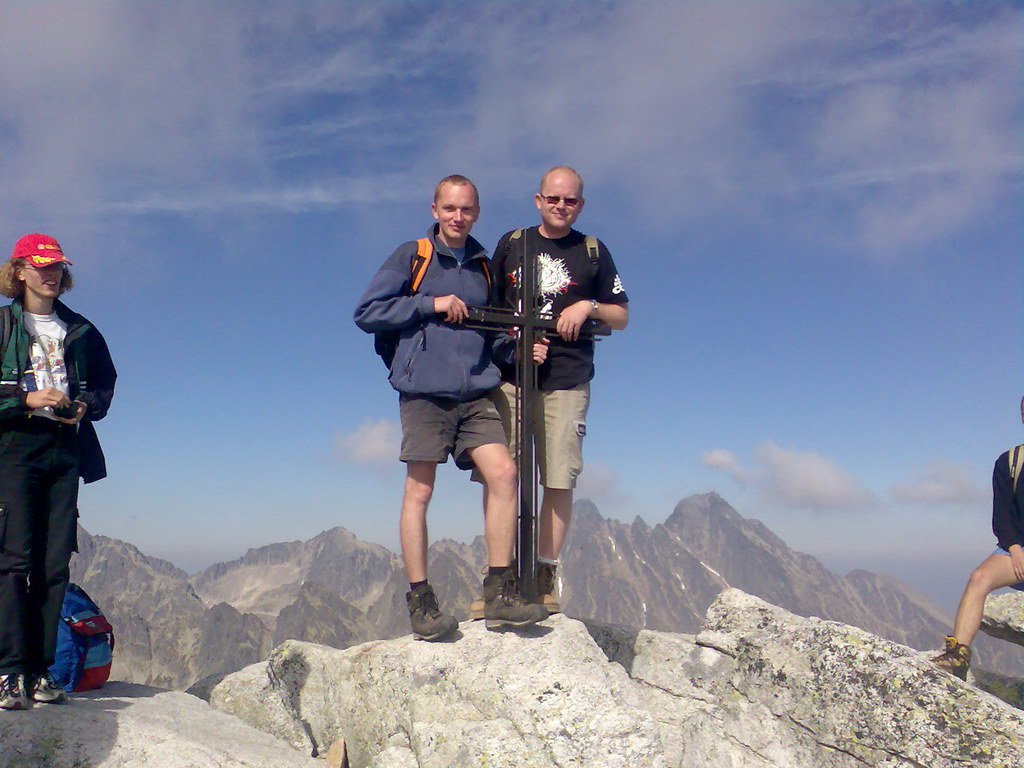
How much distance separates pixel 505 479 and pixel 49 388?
473cm

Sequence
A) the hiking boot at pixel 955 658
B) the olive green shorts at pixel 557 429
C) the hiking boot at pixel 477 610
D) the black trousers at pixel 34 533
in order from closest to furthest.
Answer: the black trousers at pixel 34 533 < the hiking boot at pixel 477 610 < the olive green shorts at pixel 557 429 < the hiking boot at pixel 955 658

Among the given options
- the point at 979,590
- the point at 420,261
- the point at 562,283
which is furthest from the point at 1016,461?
the point at 420,261

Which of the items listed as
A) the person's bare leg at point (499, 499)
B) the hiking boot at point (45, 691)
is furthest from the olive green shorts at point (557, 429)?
the hiking boot at point (45, 691)

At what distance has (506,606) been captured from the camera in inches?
287

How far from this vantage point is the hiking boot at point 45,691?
7211 mm

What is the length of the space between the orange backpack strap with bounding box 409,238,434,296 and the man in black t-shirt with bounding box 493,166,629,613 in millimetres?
1028

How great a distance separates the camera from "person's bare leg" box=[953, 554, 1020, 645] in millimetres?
10172

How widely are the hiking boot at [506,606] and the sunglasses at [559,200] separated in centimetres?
436

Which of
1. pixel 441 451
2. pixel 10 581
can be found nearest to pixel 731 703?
pixel 441 451

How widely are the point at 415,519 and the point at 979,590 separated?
831 cm

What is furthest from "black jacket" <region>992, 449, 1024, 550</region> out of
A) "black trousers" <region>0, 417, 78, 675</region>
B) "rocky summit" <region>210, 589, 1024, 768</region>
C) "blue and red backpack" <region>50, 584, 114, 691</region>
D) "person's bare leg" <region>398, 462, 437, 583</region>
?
"black trousers" <region>0, 417, 78, 675</region>

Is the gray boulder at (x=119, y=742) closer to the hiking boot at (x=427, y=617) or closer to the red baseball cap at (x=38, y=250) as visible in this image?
the hiking boot at (x=427, y=617)

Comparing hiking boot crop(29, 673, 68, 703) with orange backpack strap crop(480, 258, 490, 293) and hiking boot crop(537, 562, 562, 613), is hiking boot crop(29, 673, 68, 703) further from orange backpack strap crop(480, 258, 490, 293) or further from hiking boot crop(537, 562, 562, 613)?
orange backpack strap crop(480, 258, 490, 293)

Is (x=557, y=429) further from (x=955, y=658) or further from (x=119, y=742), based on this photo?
→ (x=955, y=658)
